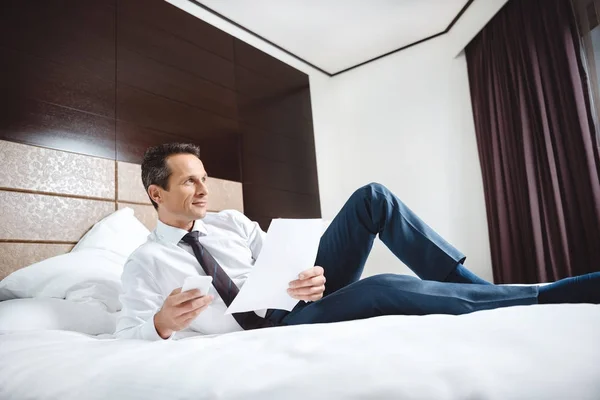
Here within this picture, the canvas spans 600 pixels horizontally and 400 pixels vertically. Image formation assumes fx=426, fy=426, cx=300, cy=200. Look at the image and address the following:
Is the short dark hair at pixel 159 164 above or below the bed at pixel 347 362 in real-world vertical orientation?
above

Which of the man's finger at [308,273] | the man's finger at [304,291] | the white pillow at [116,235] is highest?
the white pillow at [116,235]

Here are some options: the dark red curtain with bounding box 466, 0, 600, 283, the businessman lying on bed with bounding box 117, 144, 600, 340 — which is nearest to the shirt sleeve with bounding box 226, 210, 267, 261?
the businessman lying on bed with bounding box 117, 144, 600, 340

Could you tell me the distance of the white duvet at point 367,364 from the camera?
1.64 feet

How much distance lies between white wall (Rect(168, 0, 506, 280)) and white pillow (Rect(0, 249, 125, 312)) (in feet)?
7.70

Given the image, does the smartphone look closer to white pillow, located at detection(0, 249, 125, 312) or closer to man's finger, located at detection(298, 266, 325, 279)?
man's finger, located at detection(298, 266, 325, 279)

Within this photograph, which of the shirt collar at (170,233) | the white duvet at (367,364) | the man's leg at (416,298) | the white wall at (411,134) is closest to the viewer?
the white duvet at (367,364)

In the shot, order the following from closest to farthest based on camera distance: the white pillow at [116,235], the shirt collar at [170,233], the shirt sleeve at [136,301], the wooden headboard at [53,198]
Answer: the shirt sleeve at [136,301], the shirt collar at [170,233], the wooden headboard at [53,198], the white pillow at [116,235]

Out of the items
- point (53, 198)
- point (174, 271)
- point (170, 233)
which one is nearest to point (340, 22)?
point (53, 198)

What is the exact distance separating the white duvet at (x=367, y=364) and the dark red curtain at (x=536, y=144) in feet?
7.61

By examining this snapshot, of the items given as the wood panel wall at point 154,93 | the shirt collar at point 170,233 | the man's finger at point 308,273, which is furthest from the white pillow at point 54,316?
the wood panel wall at point 154,93

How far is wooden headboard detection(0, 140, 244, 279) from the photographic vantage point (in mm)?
1994

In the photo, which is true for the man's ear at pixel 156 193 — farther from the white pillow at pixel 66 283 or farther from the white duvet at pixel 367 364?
the white duvet at pixel 367 364

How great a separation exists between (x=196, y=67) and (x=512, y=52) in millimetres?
2416

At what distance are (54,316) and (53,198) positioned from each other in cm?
84
